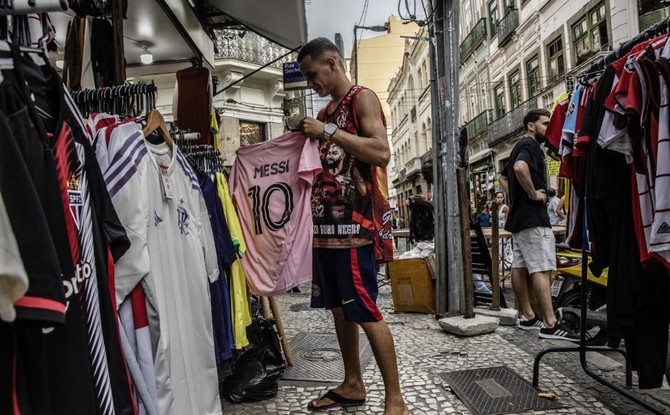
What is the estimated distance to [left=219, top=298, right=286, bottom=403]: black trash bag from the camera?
9.64ft

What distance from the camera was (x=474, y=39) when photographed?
25609 millimetres

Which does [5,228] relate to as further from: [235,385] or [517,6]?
[517,6]

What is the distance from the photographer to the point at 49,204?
3.23ft

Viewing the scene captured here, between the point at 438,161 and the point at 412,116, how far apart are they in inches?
1303

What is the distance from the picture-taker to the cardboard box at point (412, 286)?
18.2 feet

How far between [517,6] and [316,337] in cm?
2091

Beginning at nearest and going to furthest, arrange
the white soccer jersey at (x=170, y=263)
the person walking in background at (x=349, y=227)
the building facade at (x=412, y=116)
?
1. the white soccer jersey at (x=170, y=263)
2. the person walking in background at (x=349, y=227)
3. the building facade at (x=412, y=116)

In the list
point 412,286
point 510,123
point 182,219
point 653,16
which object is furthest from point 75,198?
point 510,123

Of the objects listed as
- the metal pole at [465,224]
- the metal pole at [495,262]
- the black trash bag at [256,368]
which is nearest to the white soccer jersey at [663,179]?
the black trash bag at [256,368]

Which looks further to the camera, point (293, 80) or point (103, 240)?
point (293, 80)

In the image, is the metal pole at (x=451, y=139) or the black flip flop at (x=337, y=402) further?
the metal pole at (x=451, y=139)

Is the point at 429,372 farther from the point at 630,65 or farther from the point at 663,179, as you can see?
the point at 630,65

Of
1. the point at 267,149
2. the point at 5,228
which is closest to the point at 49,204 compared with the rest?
the point at 5,228

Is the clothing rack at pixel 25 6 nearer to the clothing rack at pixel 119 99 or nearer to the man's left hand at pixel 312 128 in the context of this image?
the clothing rack at pixel 119 99
